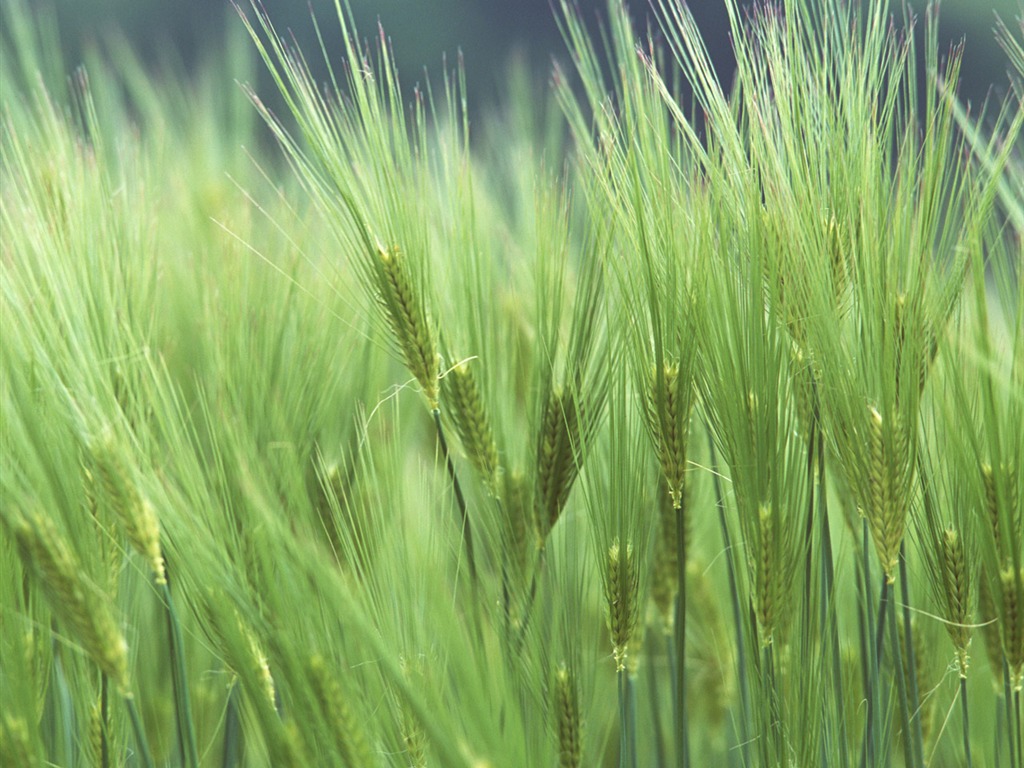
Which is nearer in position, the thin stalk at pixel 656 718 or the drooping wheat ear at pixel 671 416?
the drooping wheat ear at pixel 671 416

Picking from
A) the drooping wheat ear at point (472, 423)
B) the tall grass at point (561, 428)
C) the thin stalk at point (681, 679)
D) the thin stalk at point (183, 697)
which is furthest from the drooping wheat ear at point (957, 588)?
the thin stalk at point (183, 697)

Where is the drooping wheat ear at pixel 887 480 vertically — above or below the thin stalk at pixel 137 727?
above

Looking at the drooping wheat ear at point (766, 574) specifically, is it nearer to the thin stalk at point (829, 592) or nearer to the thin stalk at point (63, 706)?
the thin stalk at point (829, 592)

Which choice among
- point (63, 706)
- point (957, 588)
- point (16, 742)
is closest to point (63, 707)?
point (63, 706)

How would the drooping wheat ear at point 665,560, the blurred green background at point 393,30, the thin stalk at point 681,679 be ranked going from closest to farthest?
1. the thin stalk at point 681,679
2. the drooping wheat ear at point 665,560
3. the blurred green background at point 393,30

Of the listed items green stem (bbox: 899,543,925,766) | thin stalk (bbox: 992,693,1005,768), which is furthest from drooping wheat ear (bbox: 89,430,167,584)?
thin stalk (bbox: 992,693,1005,768)

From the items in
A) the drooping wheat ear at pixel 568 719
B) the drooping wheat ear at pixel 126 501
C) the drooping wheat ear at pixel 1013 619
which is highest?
the drooping wheat ear at pixel 126 501

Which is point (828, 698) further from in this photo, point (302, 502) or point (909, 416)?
point (302, 502)
